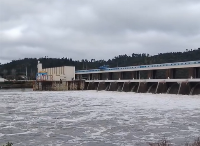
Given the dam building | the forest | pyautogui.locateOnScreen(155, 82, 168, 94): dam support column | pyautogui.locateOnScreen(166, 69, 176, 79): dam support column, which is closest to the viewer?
the dam building

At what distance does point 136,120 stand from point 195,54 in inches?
2897

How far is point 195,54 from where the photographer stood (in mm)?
81250

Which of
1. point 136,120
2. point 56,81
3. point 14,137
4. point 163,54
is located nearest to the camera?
point 14,137

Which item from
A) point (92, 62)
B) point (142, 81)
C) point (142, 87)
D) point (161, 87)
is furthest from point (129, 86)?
point (92, 62)

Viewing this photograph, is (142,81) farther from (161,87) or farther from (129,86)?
(161,87)

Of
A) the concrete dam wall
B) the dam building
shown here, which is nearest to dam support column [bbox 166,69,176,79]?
the dam building

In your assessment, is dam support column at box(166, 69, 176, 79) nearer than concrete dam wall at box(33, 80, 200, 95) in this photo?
No

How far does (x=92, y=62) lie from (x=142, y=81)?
94.7 metres

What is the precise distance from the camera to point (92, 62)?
445ft

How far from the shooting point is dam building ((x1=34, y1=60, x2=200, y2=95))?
115ft

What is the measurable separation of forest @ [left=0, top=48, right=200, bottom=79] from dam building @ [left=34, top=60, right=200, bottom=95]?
19.0m

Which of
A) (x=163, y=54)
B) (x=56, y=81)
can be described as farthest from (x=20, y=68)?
(x=56, y=81)

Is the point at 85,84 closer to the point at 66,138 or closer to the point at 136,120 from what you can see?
the point at 136,120

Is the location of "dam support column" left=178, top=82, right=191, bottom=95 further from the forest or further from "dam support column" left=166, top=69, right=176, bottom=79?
Result: the forest
